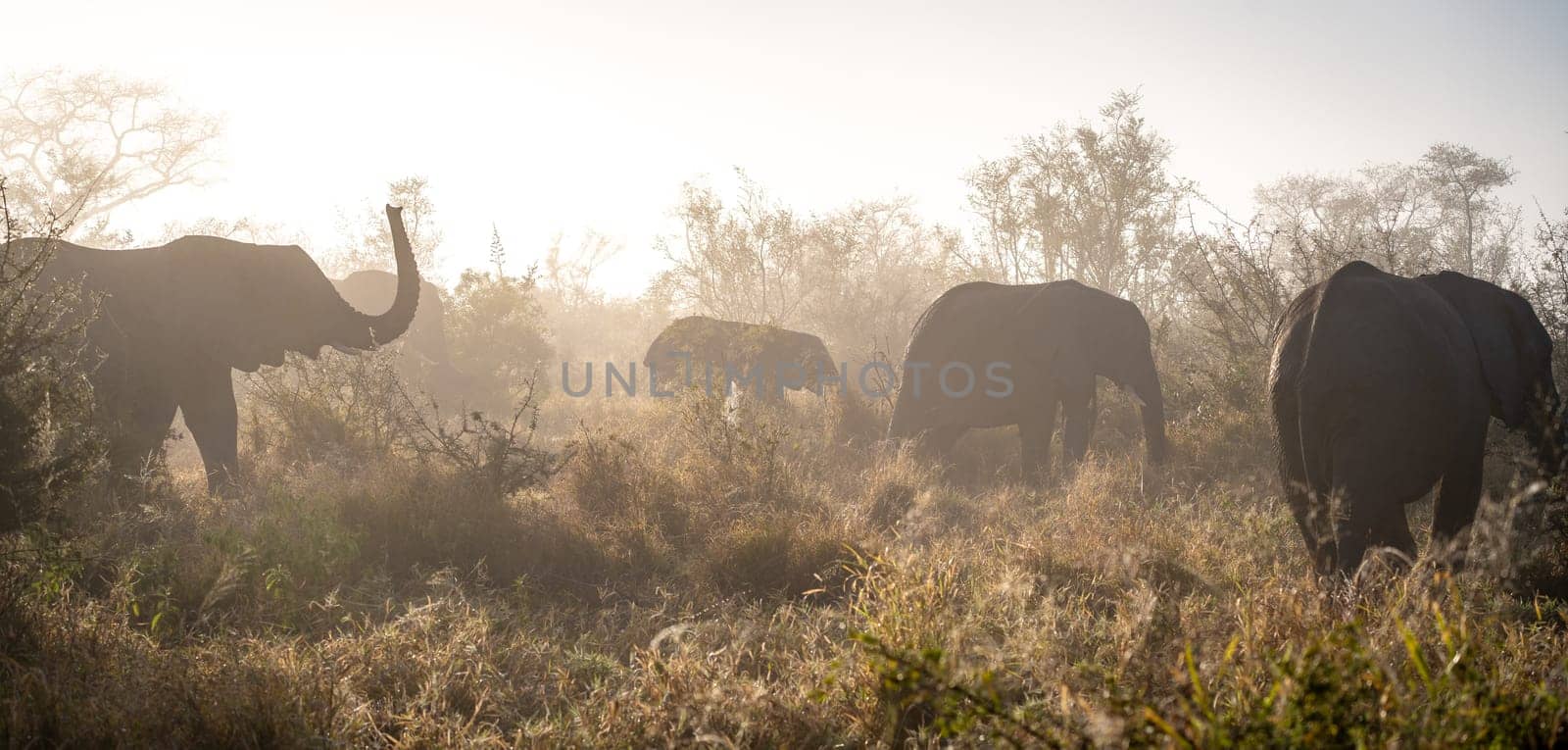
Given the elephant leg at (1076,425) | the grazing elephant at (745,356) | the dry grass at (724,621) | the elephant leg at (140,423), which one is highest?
the grazing elephant at (745,356)

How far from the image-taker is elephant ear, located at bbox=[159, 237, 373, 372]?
8.42 metres

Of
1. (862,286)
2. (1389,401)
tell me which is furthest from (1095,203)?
(1389,401)

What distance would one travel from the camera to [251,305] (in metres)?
8.81

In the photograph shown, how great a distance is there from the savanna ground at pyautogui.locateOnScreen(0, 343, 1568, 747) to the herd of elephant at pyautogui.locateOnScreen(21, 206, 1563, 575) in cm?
54

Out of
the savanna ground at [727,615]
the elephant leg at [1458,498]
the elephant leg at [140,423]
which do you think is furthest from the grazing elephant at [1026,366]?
the elephant leg at [140,423]

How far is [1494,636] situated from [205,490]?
32.3 feet

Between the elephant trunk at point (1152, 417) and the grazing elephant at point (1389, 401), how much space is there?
3909 mm

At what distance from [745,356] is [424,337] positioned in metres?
6.36

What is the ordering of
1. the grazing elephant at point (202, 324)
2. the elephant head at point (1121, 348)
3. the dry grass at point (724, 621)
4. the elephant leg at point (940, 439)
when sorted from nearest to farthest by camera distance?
the dry grass at point (724, 621)
the grazing elephant at point (202, 324)
the elephant head at point (1121, 348)
the elephant leg at point (940, 439)

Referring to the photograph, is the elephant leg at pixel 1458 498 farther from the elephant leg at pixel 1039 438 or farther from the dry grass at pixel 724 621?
the elephant leg at pixel 1039 438

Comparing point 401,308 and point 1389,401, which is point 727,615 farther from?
point 401,308

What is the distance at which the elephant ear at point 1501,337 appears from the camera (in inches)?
223

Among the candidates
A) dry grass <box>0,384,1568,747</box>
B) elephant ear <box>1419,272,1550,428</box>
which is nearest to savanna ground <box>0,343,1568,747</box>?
dry grass <box>0,384,1568,747</box>

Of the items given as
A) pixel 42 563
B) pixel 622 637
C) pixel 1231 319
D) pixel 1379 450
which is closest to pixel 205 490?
pixel 42 563
